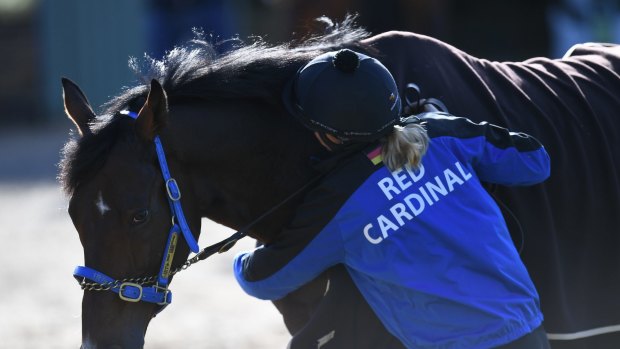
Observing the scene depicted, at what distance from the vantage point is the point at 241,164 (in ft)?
9.57

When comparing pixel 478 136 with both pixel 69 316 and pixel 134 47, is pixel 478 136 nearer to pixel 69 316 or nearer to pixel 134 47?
pixel 69 316

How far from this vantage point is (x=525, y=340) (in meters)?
2.62

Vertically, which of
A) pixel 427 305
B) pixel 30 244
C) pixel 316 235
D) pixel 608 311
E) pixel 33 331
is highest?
pixel 30 244

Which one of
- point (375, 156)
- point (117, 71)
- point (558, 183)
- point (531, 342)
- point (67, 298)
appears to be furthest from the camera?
point (117, 71)

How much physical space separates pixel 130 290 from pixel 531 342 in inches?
45.1

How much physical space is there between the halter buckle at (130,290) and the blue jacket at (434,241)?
15.3 inches

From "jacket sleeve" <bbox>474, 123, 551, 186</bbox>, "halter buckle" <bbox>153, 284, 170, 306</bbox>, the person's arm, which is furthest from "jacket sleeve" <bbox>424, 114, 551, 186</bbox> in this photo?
"halter buckle" <bbox>153, 284, 170, 306</bbox>

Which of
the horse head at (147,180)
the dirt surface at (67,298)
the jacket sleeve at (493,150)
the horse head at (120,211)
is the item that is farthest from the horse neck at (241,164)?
the dirt surface at (67,298)

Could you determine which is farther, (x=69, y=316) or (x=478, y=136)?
(x=69, y=316)

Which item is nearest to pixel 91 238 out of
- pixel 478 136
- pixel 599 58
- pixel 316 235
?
pixel 316 235

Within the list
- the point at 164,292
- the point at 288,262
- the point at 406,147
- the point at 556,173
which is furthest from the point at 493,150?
the point at 164,292

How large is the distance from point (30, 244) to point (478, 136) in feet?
19.4

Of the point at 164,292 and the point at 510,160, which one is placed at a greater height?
the point at 164,292

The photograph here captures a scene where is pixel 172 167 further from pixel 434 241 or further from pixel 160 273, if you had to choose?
pixel 434 241
